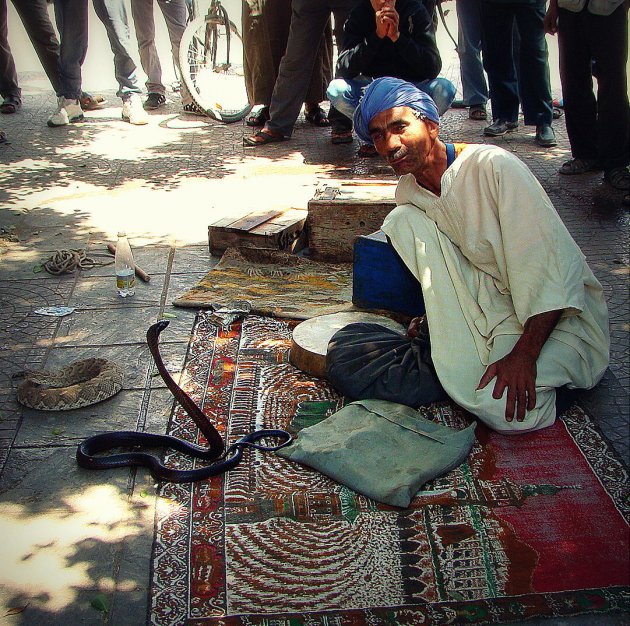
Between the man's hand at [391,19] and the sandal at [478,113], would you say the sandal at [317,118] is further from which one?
the man's hand at [391,19]

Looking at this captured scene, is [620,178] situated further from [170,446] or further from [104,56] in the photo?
[104,56]

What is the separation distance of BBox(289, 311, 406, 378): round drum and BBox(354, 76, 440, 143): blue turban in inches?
39.3

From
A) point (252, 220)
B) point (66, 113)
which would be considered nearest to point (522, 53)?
point (252, 220)

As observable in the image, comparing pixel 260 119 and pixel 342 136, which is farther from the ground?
pixel 260 119

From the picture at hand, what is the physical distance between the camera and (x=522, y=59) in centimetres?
764

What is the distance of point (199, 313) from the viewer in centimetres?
475

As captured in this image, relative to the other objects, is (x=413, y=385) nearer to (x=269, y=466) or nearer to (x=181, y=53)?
(x=269, y=466)

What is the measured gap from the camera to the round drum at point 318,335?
157 inches

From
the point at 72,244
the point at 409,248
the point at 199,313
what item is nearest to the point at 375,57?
the point at 72,244

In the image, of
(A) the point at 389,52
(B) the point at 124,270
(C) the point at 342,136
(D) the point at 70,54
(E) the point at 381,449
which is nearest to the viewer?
(E) the point at 381,449

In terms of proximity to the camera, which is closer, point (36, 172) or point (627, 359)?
point (627, 359)

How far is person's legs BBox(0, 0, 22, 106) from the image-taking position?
32.8ft

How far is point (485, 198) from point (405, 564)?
4.78ft

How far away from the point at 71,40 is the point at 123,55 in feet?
1.94
